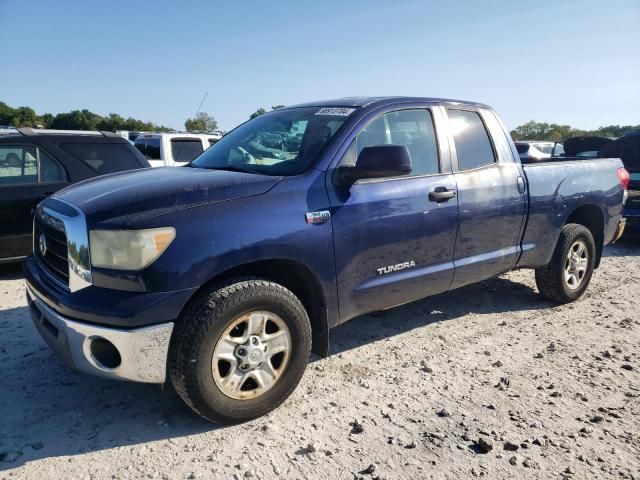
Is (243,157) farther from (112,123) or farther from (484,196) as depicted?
(112,123)

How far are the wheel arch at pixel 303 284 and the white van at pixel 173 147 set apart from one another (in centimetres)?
668

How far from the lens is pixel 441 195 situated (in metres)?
3.57

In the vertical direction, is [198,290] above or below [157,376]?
above

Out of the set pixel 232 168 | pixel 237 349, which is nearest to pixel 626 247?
pixel 232 168

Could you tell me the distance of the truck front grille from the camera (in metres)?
2.70

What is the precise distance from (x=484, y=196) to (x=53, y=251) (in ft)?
10.1

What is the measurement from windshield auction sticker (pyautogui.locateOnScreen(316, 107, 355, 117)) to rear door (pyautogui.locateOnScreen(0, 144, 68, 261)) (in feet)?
11.8

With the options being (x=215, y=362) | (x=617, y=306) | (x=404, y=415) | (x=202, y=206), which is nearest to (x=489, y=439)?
(x=404, y=415)

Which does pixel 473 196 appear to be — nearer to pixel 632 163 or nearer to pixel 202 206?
pixel 202 206

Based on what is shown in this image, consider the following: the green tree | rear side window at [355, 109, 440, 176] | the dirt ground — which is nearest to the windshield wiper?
rear side window at [355, 109, 440, 176]

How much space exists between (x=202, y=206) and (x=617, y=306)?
14.3 ft

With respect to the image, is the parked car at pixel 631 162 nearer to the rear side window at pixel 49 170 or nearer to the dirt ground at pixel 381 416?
the dirt ground at pixel 381 416

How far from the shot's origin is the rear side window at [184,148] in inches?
369

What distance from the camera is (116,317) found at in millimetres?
2406
